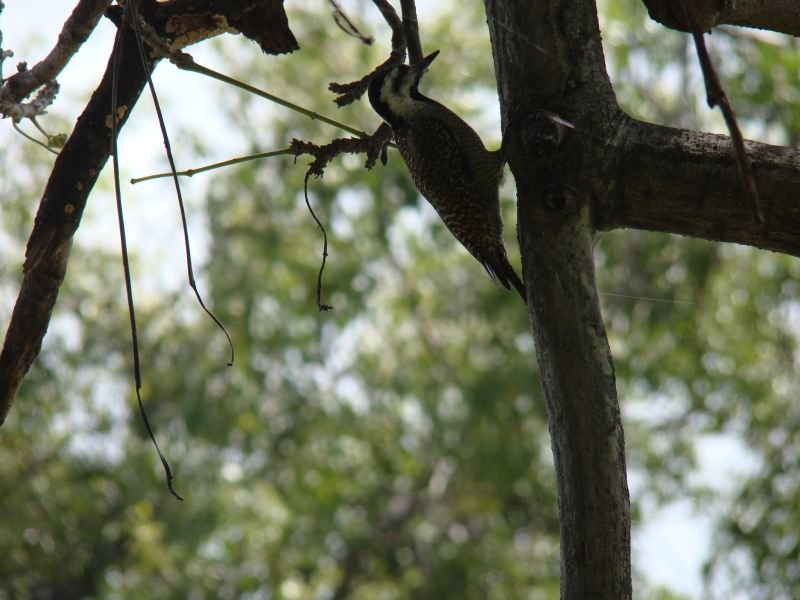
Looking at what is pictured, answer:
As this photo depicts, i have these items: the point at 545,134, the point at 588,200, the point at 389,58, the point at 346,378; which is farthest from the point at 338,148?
the point at 346,378

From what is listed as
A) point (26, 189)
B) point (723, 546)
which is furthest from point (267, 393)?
point (723, 546)

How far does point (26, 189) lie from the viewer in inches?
357

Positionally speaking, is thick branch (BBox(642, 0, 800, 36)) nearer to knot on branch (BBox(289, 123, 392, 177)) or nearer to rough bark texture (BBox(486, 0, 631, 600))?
rough bark texture (BBox(486, 0, 631, 600))

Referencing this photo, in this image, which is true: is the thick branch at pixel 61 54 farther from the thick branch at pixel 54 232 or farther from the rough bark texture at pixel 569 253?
the rough bark texture at pixel 569 253

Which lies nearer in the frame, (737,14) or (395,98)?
(737,14)

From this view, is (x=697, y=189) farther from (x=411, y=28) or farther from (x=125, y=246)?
(x=125, y=246)

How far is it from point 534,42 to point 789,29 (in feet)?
2.39

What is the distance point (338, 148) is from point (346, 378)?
919 centimetres

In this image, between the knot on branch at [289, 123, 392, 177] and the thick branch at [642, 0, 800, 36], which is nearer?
the thick branch at [642, 0, 800, 36]

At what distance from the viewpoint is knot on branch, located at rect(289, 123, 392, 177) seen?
2.46 metres

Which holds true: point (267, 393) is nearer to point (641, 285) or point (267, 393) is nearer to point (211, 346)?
point (211, 346)

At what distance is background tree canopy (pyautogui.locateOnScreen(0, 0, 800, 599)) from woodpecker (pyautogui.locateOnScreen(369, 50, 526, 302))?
4.71 metres

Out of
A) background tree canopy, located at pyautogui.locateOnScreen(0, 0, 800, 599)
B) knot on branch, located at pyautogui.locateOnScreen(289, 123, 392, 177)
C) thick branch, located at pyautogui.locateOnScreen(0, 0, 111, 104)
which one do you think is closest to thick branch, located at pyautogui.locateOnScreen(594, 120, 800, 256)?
knot on branch, located at pyautogui.locateOnScreen(289, 123, 392, 177)

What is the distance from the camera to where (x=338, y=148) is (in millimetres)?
2527
